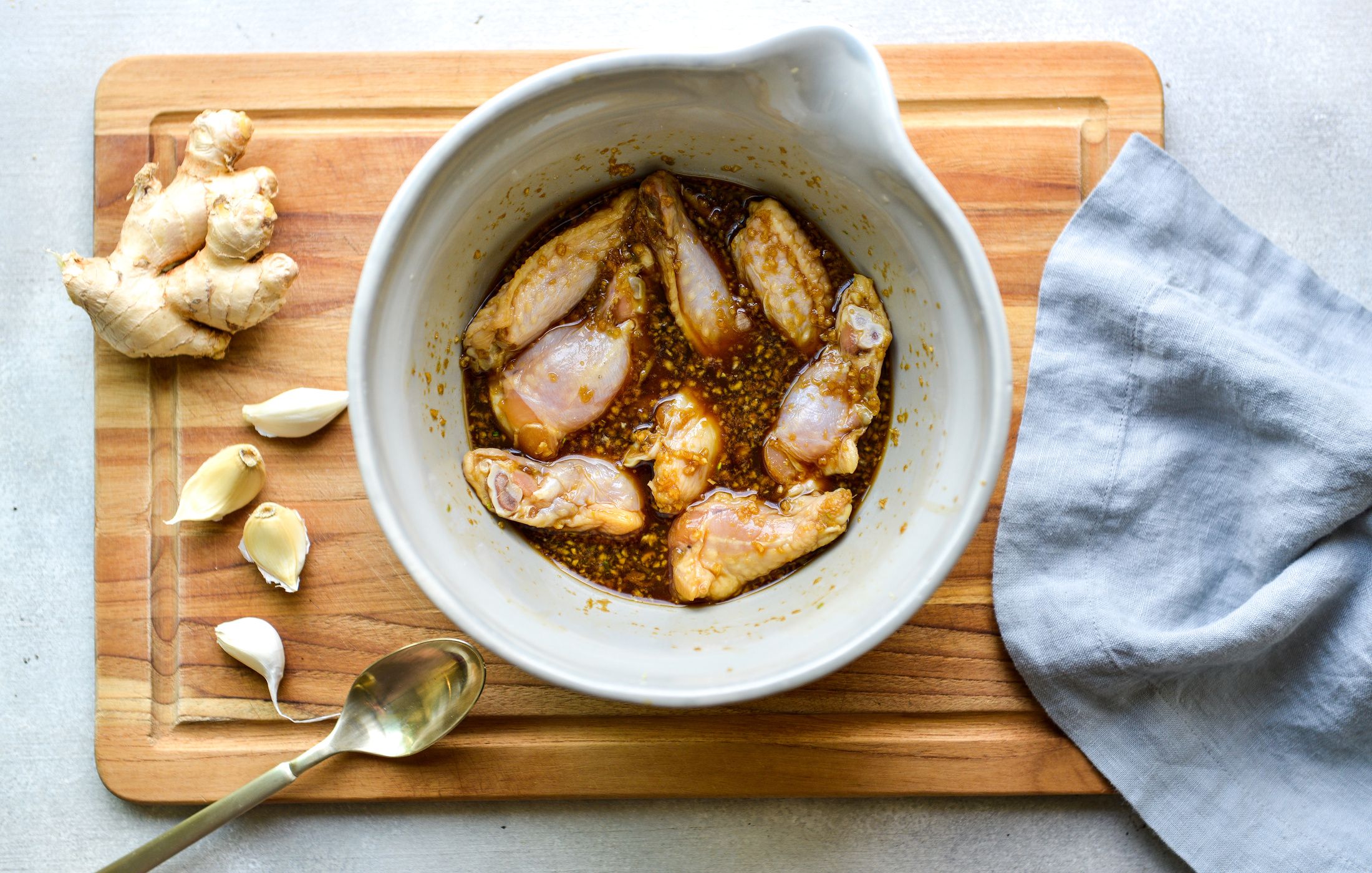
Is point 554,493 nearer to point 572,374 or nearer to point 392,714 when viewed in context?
point 572,374

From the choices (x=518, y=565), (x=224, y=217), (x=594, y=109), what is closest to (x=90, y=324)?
(x=224, y=217)

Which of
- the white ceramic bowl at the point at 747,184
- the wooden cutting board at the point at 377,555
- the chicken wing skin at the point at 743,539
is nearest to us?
the white ceramic bowl at the point at 747,184

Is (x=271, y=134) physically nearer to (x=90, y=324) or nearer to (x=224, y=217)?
(x=224, y=217)

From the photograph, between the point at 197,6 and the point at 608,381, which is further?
the point at 197,6

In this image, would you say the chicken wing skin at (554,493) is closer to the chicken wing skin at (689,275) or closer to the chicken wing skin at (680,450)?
the chicken wing skin at (680,450)

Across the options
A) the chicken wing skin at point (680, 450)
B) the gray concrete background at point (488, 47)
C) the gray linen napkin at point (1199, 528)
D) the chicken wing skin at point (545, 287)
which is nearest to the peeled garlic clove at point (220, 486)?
the gray concrete background at point (488, 47)

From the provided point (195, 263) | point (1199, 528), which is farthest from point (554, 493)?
point (1199, 528)
